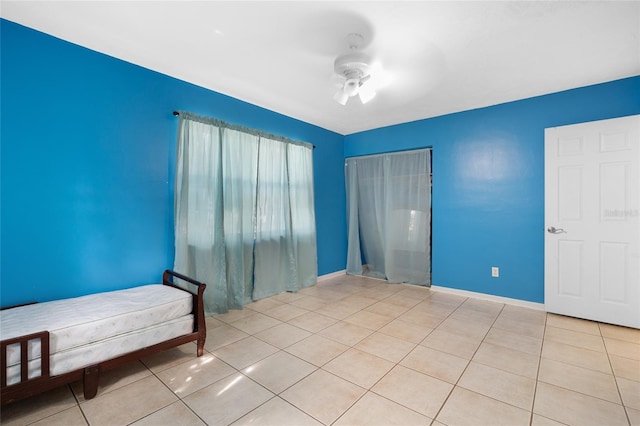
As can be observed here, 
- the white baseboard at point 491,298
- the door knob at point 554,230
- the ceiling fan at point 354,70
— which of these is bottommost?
the white baseboard at point 491,298

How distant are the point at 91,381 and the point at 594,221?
15.1 feet

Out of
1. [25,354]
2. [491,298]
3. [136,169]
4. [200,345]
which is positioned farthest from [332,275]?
[25,354]

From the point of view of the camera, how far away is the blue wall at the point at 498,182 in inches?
124

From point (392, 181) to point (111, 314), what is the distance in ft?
12.9

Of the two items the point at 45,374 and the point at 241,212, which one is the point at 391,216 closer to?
the point at 241,212

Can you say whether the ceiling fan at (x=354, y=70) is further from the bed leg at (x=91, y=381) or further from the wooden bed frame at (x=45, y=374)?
the bed leg at (x=91, y=381)

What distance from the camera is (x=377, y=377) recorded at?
6.55 feet

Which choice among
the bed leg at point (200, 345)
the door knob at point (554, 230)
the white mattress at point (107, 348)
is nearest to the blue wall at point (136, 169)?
the door knob at point (554, 230)

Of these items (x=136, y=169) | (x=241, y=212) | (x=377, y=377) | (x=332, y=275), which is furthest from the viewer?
(x=332, y=275)

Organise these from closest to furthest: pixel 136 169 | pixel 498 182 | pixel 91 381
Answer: pixel 91 381 < pixel 136 169 < pixel 498 182

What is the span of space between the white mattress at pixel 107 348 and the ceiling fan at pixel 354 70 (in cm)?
240

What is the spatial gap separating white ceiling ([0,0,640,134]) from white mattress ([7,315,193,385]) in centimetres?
224

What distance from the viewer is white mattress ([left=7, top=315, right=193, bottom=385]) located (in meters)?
1.58

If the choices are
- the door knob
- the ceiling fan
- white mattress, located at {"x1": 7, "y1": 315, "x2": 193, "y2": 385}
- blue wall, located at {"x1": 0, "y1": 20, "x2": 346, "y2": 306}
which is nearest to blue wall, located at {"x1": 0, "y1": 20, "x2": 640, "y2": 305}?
blue wall, located at {"x1": 0, "y1": 20, "x2": 346, "y2": 306}
